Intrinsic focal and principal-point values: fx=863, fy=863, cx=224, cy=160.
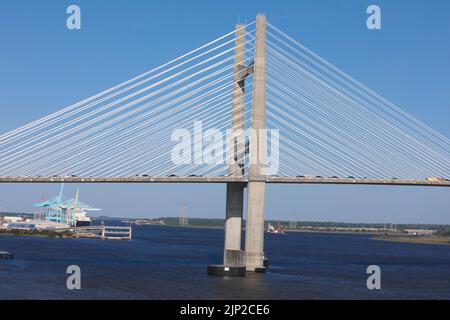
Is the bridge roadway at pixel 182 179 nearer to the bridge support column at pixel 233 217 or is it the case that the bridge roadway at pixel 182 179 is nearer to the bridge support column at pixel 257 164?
the bridge support column at pixel 257 164

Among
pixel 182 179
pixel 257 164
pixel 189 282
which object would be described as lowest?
pixel 189 282

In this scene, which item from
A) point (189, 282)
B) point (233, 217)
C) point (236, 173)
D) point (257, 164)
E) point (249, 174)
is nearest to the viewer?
point (189, 282)

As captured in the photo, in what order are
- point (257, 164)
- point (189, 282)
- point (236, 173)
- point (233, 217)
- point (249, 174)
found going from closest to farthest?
point (189, 282) < point (257, 164) < point (249, 174) < point (236, 173) < point (233, 217)

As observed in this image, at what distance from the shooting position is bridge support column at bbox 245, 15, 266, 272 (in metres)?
56.0

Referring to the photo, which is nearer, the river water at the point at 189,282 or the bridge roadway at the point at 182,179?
the river water at the point at 189,282

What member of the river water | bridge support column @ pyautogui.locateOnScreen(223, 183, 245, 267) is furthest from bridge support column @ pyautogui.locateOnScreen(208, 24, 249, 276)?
the river water

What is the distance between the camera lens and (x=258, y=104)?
187 ft

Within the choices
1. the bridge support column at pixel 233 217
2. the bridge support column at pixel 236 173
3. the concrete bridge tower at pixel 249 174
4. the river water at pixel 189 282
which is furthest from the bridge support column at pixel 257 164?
the river water at pixel 189 282

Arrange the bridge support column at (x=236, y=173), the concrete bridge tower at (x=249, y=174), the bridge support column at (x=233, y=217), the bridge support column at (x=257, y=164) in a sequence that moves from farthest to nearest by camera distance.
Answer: the bridge support column at (x=233, y=217)
the bridge support column at (x=236, y=173)
the concrete bridge tower at (x=249, y=174)
the bridge support column at (x=257, y=164)

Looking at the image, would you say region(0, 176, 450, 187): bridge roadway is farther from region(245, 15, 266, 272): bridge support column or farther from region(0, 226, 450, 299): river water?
region(0, 226, 450, 299): river water

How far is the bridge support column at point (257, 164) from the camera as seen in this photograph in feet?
184

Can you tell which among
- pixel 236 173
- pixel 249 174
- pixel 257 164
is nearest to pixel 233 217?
pixel 236 173

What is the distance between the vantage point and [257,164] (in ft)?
185

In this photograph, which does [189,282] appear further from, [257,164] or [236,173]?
[257,164]
